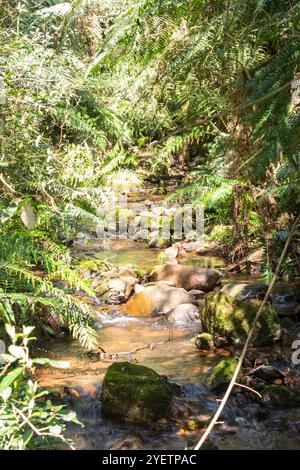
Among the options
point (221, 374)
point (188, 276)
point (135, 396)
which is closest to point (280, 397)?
point (221, 374)

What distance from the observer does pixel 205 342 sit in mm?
4852

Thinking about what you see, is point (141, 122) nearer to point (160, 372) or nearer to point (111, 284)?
point (160, 372)

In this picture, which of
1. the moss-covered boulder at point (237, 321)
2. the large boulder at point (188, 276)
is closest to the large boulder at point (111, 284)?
the large boulder at point (188, 276)

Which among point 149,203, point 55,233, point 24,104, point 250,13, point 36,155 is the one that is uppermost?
point 250,13

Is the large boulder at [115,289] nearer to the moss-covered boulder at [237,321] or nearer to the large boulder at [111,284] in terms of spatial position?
the large boulder at [111,284]

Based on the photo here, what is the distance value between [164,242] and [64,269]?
524 centimetres

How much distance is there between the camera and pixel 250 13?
5.54ft

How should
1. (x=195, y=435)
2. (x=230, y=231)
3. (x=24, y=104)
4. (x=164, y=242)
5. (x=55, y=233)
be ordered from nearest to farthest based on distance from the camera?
(x=195, y=435) → (x=24, y=104) → (x=55, y=233) → (x=230, y=231) → (x=164, y=242)

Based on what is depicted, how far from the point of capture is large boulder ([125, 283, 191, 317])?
5906mm

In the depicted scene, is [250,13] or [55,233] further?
[55,233]

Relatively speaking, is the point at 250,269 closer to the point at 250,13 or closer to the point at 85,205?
the point at 85,205

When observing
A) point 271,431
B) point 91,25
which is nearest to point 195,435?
point 271,431

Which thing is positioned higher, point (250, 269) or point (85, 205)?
point (85, 205)

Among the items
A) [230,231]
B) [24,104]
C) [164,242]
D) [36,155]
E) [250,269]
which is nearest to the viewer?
A: [36,155]
